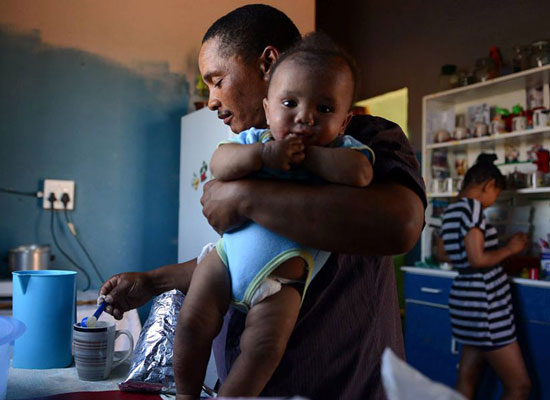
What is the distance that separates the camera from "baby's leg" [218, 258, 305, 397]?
30.8 inches

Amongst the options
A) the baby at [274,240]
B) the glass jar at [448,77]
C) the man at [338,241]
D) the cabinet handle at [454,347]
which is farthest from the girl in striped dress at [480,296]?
the baby at [274,240]

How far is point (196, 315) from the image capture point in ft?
2.86

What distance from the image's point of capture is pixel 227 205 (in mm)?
870

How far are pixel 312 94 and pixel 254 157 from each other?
0.51 feet

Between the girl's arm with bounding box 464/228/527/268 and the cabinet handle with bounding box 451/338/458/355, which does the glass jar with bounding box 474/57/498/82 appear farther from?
the cabinet handle with bounding box 451/338/458/355

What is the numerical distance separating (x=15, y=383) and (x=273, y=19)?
1.02 metres

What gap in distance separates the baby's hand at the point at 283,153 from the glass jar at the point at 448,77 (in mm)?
3701

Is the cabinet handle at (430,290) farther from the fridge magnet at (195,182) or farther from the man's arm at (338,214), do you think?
the man's arm at (338,214)

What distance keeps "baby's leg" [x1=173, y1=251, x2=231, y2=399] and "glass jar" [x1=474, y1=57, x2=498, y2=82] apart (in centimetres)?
353

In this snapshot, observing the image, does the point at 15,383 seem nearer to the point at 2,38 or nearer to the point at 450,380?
the point at 2,38

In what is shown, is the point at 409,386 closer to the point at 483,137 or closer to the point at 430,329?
the point at 430,329

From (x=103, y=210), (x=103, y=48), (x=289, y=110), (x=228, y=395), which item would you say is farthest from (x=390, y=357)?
(x=103, y=48)

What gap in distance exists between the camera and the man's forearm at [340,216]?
80cm

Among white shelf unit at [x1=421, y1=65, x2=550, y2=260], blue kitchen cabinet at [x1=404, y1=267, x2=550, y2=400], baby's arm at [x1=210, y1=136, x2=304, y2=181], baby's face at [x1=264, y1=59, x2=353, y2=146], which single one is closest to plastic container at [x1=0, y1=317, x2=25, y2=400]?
baby's arm at [x1=210, y1=136, x2=304, y2=181]
